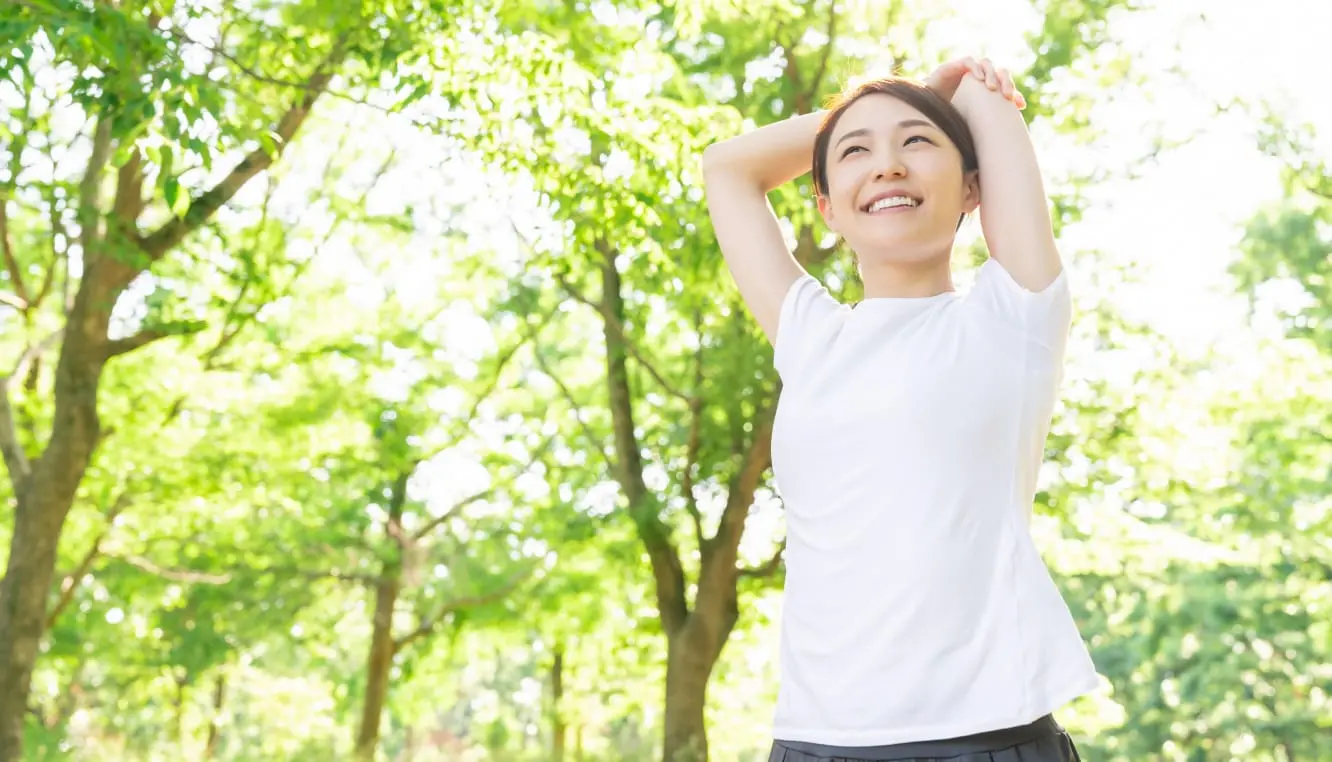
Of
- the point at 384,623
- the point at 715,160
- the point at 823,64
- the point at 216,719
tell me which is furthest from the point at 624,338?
the point at 216,719

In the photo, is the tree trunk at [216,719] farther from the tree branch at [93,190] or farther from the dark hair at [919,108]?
the dark hair at [919,108]

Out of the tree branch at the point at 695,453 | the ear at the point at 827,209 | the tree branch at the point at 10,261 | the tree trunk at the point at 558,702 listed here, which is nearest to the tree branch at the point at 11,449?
the tree branch at the point at 10,261

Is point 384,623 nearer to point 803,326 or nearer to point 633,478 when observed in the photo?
point 633,478

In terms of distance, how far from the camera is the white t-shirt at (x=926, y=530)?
1.78 meters

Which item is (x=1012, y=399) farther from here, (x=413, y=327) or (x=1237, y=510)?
(x=1237, y=510)

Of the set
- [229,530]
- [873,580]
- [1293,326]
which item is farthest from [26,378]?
[1293,326]

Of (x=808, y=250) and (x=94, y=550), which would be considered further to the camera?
(x=94, y=550)

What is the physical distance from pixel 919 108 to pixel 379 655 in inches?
673

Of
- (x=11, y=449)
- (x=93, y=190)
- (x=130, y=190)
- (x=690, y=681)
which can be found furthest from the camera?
(x=690, y=681)

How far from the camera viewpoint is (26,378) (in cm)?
1271

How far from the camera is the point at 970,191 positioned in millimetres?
2158

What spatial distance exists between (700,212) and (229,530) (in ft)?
34.4

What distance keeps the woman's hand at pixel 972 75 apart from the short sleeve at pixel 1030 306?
31cm

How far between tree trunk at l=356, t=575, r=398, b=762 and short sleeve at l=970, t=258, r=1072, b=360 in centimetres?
1647
